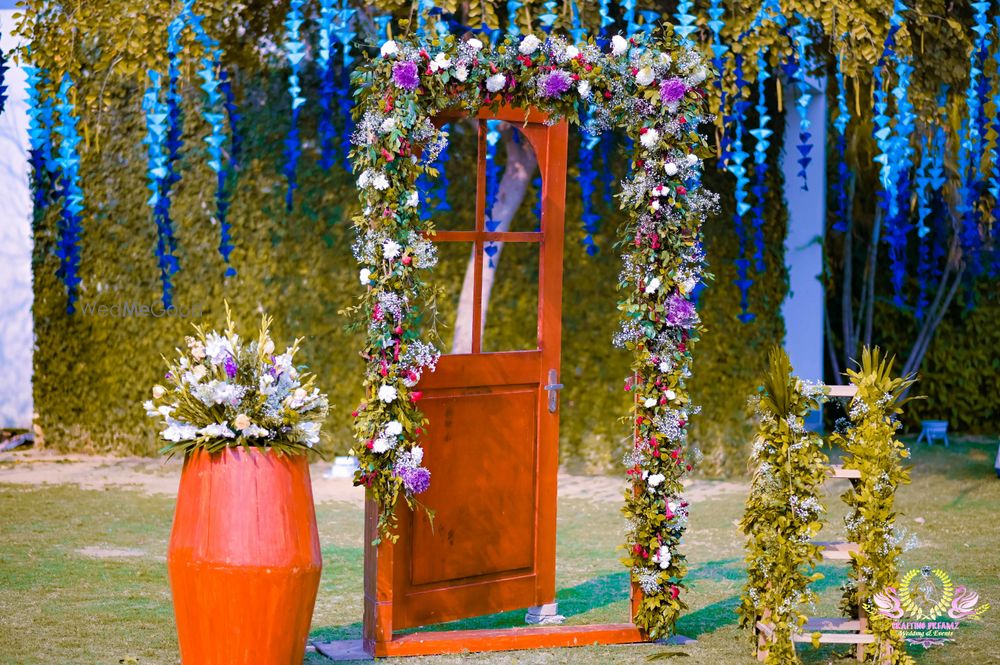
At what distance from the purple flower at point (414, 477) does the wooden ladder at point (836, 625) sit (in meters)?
1.45

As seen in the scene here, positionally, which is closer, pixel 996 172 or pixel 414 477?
pixel 414 477

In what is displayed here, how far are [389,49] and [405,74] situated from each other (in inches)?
4.8

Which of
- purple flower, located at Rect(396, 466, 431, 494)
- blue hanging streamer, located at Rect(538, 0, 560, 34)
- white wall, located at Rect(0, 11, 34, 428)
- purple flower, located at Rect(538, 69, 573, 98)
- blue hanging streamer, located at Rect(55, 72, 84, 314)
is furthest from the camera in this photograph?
white wall, located at Rect(0, 11, 34, 428)

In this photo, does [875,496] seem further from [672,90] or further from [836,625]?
[672,90]

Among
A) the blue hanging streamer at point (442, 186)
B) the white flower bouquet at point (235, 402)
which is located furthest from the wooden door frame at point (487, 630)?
the blue hanging streamer at point (442, 186)

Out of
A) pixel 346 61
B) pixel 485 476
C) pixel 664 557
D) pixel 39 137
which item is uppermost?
pixel 346 61

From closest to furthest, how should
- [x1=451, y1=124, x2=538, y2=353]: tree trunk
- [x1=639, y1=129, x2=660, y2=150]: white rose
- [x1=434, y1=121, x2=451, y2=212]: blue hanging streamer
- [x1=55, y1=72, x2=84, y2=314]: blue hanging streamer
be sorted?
[x1=639, y1=129, x2=660, y2=150]: white rose, [x1=55, y1=72, x2=84, y2=314]: blue hanging streamer, [x1=451, y1=124, x2=538, y2=353]: tree trunk, [x1=434, y1=121, x2=451, y2=212]: blue hanging streamer

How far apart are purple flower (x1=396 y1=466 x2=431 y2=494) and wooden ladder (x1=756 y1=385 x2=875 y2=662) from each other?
145cm

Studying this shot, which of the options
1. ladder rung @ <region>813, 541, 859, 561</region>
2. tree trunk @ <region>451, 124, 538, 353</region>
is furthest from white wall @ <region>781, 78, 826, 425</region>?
ladder rung @ <region>813, 541, 859, 561</region>

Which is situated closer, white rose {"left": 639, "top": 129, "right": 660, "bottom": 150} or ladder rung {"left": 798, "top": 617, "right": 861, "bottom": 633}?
ladder rung {"left": 798, "top": 617, "right": 861, "bottom": 633}

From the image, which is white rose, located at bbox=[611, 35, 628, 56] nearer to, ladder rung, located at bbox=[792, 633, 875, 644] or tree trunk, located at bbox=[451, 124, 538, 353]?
ladder rung, located at bbox=[792, 633, 875, 644]

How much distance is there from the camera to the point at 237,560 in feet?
14.1

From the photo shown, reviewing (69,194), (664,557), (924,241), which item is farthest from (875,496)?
(924,241)

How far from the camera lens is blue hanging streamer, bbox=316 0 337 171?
7.63 meters
